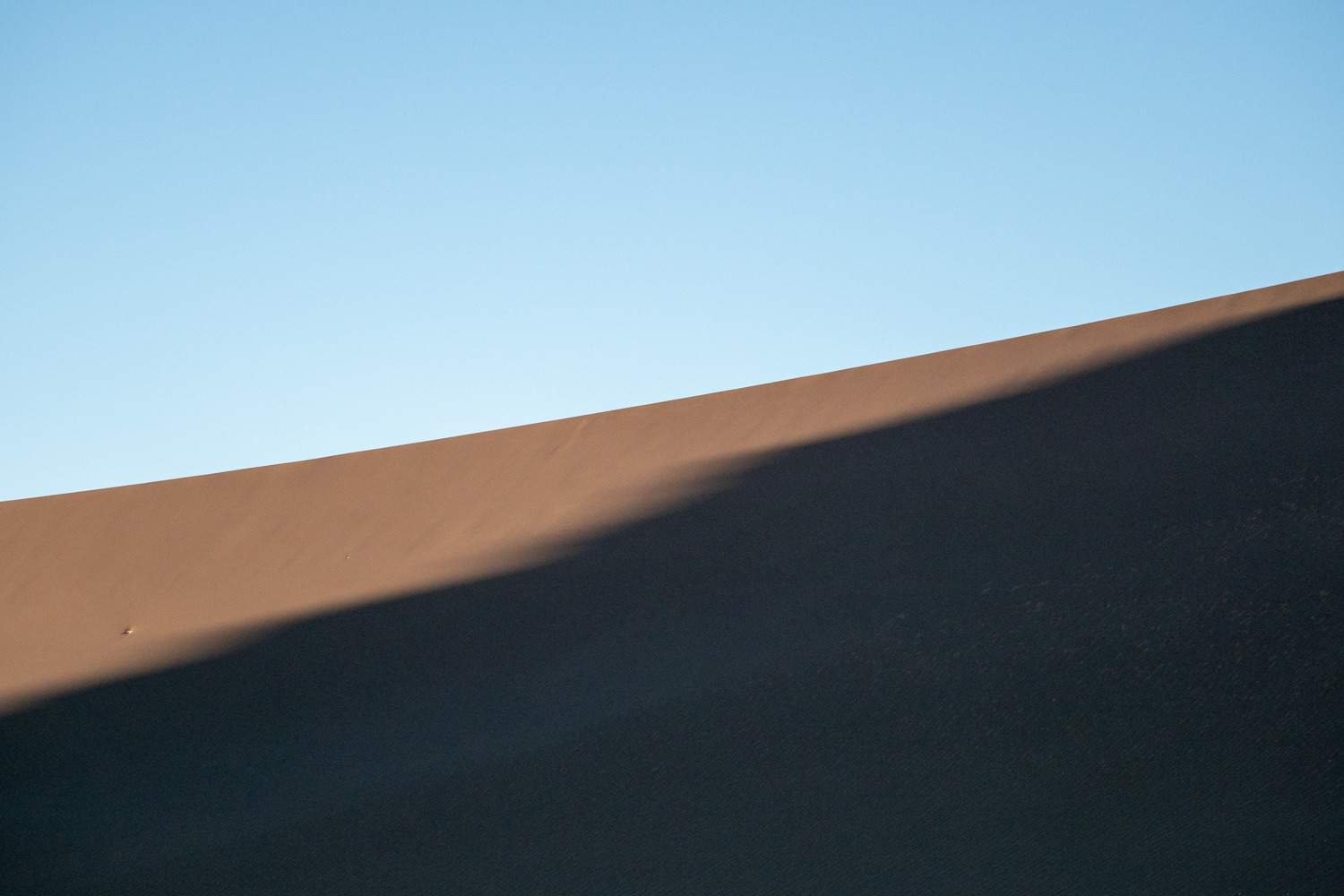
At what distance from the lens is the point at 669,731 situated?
550 centimetres

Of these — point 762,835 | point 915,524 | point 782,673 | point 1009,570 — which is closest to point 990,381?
point 915,524

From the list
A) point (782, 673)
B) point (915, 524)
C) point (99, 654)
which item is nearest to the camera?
point (782, 673)

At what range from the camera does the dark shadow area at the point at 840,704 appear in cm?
416

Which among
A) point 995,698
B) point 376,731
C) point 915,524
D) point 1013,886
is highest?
point 915,524

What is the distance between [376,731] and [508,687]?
0.68m

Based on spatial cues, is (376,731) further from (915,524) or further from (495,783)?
(915,524)

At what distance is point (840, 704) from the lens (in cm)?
538

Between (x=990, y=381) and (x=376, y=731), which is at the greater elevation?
(x=990, y=381)

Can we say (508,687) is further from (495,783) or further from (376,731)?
(495,783)

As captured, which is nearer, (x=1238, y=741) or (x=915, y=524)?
(x=1238, y=741)

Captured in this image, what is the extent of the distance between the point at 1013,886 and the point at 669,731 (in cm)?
201

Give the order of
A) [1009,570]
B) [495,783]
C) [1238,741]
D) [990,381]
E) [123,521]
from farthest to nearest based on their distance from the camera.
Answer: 1. [123,521]
2. [990,381]
3. [1009,570]
4. [495,783]
5. [1238,741]

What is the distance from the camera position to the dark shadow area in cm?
416

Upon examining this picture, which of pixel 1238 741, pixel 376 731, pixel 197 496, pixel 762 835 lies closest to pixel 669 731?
pixel 762 835
